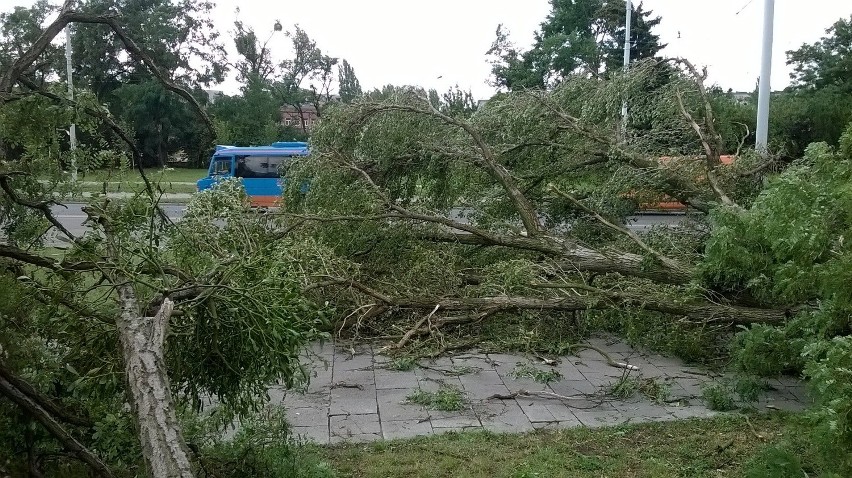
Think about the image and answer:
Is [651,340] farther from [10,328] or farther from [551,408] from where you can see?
[10,328]

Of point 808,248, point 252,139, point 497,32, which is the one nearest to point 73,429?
point 808,248

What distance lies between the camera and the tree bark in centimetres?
186

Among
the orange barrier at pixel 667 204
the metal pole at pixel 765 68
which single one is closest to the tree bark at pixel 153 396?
the orange barrier at pixel 667 204

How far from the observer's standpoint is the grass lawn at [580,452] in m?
4.00

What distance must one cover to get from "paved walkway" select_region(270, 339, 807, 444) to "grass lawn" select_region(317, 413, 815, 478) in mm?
211

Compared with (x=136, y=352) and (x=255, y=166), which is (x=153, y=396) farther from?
(x=255, y=166)

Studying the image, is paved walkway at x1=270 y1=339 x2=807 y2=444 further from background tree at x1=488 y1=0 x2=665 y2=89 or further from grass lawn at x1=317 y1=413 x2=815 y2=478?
background tree at x1=488 y1=0 x2=665 y2=89

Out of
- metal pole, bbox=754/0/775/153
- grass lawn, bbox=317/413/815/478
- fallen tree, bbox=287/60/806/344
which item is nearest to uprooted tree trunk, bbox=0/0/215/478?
grass lawn, bbox=317/413/815/478

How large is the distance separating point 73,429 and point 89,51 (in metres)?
21.8

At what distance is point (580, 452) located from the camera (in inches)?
169

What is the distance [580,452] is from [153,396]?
2979 millimetres

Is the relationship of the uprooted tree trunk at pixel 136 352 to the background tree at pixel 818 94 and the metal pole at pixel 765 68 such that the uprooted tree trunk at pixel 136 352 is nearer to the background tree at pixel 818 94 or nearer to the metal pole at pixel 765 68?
the metal pole at pixel 765 68

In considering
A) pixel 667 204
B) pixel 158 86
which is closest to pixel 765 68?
pixel 667 204

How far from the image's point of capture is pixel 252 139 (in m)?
31.3
